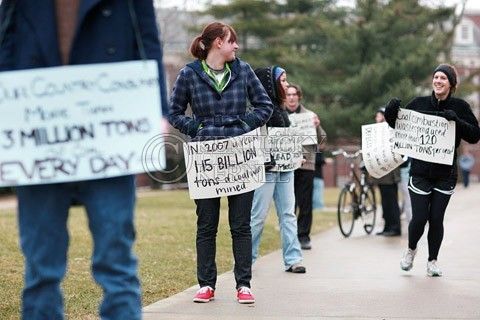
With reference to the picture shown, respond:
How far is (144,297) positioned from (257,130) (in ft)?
4.91

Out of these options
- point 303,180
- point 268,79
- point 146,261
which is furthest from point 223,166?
point 303,180

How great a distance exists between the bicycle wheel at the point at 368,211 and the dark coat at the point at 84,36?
11622 mm

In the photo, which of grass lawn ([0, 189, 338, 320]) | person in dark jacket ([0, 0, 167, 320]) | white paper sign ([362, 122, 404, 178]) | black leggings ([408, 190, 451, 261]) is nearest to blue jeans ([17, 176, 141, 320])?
person in dark jacket ([0, 0, 167, 320])

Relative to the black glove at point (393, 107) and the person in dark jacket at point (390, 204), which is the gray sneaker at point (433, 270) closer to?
the black glove at point (393, 107)

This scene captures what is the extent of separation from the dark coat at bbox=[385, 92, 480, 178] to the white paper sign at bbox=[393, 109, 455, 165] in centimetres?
6

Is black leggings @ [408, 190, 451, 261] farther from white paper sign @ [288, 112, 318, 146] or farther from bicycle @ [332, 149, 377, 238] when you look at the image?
bicycle @ [332, 149, 377, 238]

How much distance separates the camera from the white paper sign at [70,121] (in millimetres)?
4629

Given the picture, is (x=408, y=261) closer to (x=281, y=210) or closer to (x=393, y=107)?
(x=281, y=210)

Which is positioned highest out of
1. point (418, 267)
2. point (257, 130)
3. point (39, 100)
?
point (39, 100)

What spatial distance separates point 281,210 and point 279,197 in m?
0.12

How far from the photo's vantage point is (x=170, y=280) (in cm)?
959

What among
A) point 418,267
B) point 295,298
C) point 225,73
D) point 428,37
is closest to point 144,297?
point 295,298

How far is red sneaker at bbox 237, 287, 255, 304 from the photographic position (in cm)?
796

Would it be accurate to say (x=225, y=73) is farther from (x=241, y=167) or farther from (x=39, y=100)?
(x=39, y=100)
